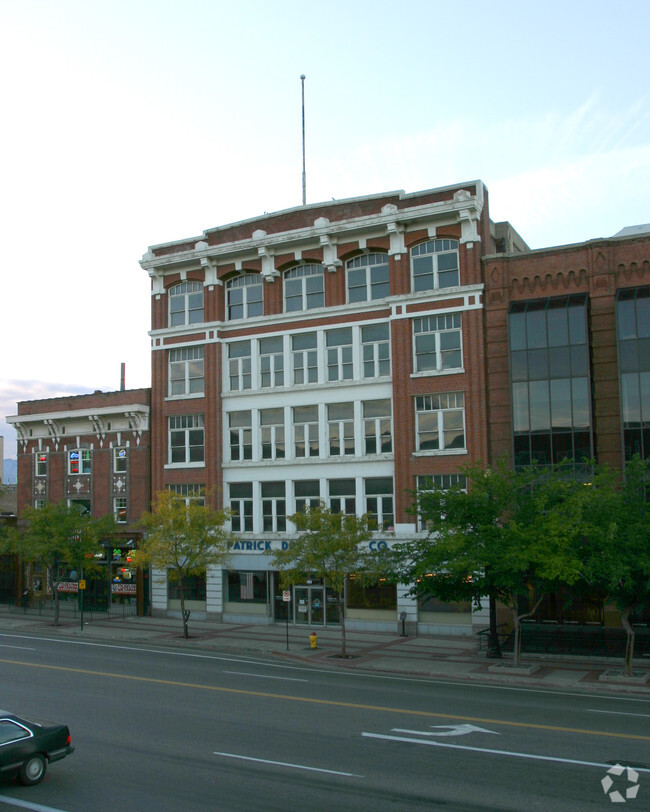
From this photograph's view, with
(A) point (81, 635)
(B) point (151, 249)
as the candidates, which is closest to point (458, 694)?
(A) point (81, 635)

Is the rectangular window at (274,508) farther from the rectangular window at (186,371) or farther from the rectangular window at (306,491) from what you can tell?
the rectangular window at (186,371)

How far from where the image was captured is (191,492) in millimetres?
39938

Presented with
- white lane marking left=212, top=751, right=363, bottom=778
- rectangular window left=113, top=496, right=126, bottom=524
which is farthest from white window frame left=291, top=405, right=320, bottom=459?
white lane marking left=212, top=751, right=363, bottom=778

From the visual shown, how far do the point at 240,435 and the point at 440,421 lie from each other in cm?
1146

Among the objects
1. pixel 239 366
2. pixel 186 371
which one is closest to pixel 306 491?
pixel 239 366

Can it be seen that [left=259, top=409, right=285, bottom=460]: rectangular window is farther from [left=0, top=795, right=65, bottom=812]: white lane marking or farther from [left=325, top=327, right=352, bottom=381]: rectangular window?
[left=0, top=795, right=65, bottom=812]: white lane marking

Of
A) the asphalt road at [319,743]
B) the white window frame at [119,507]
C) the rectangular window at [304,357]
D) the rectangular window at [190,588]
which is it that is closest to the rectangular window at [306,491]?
the rectangular window at [304,357]

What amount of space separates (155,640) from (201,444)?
11734mm

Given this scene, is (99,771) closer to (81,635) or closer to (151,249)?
(81,635)

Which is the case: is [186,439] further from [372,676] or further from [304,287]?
[372,676]

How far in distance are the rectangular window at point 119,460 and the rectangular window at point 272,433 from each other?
9.46 metres

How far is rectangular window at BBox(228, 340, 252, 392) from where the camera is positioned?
43.0 meters

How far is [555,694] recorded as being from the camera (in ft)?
76.6

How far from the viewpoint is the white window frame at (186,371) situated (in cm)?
4422
